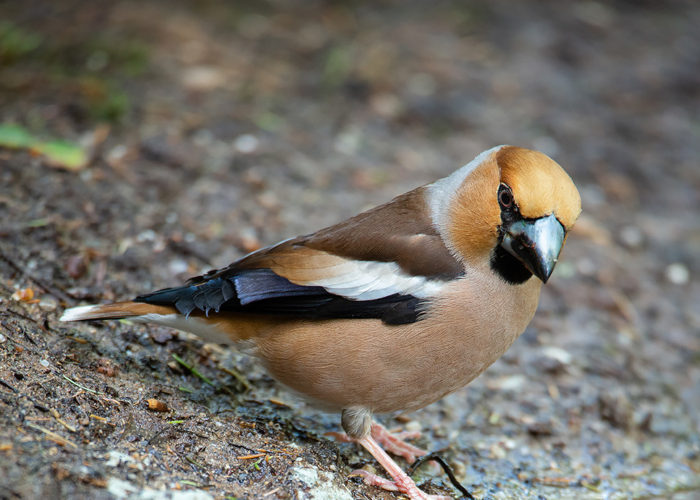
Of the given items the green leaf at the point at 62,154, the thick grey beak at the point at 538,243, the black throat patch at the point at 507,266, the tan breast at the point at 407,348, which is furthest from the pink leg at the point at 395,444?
the green leaf at the point at 62,154

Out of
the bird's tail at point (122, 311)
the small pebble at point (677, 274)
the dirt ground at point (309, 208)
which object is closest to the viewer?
the dirt ground at point (309, 208)

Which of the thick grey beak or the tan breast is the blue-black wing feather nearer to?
the tan breast

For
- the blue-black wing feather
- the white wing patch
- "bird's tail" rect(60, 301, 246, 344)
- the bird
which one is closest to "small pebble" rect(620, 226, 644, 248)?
the bird

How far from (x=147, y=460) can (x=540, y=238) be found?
2056 millimetres

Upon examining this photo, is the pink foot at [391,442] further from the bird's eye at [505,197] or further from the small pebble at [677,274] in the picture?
the small pebble at [677,274]

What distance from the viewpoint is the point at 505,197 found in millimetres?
3705

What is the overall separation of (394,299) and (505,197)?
2.47ft

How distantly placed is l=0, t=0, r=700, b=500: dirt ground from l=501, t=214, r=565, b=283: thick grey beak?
1.41m

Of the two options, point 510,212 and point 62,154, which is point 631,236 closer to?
point 510,212

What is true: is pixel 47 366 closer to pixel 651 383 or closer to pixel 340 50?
pixel 651 383

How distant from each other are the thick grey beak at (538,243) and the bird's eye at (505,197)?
0.11 m

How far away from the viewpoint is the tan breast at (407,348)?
12.2 feet

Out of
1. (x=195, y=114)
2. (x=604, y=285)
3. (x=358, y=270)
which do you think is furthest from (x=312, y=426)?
(x=195, y=114)

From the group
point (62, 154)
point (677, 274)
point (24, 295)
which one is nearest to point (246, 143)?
point (62, 154)
